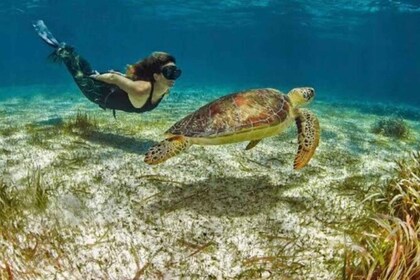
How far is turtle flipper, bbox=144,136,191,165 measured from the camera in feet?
15.1

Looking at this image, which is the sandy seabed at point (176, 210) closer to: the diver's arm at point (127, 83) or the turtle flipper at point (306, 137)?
the turtle flipper at point (306, 137)

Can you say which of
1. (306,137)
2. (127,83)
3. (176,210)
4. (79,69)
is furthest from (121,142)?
(306,137)

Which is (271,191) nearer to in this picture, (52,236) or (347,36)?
(52,236)

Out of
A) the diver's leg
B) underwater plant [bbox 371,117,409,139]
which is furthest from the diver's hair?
underwater plant [bbox 371,117,409,139]

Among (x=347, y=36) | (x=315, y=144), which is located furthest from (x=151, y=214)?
(x=347, y=36)

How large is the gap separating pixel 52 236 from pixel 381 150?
7.39m

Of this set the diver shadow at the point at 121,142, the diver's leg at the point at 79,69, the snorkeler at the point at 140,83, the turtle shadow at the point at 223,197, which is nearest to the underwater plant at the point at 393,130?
the turtle shadow at the point at 223,197

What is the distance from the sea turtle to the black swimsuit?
8.86ft

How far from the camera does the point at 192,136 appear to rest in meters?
4.91

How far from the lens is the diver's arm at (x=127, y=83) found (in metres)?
7.11

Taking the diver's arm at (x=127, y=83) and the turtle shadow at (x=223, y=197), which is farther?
the diver's arm at (x=127, y=83)

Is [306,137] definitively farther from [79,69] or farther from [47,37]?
[47,37]

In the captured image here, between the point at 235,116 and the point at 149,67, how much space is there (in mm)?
2972

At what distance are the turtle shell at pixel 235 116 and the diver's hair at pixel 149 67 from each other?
236 centimetres
